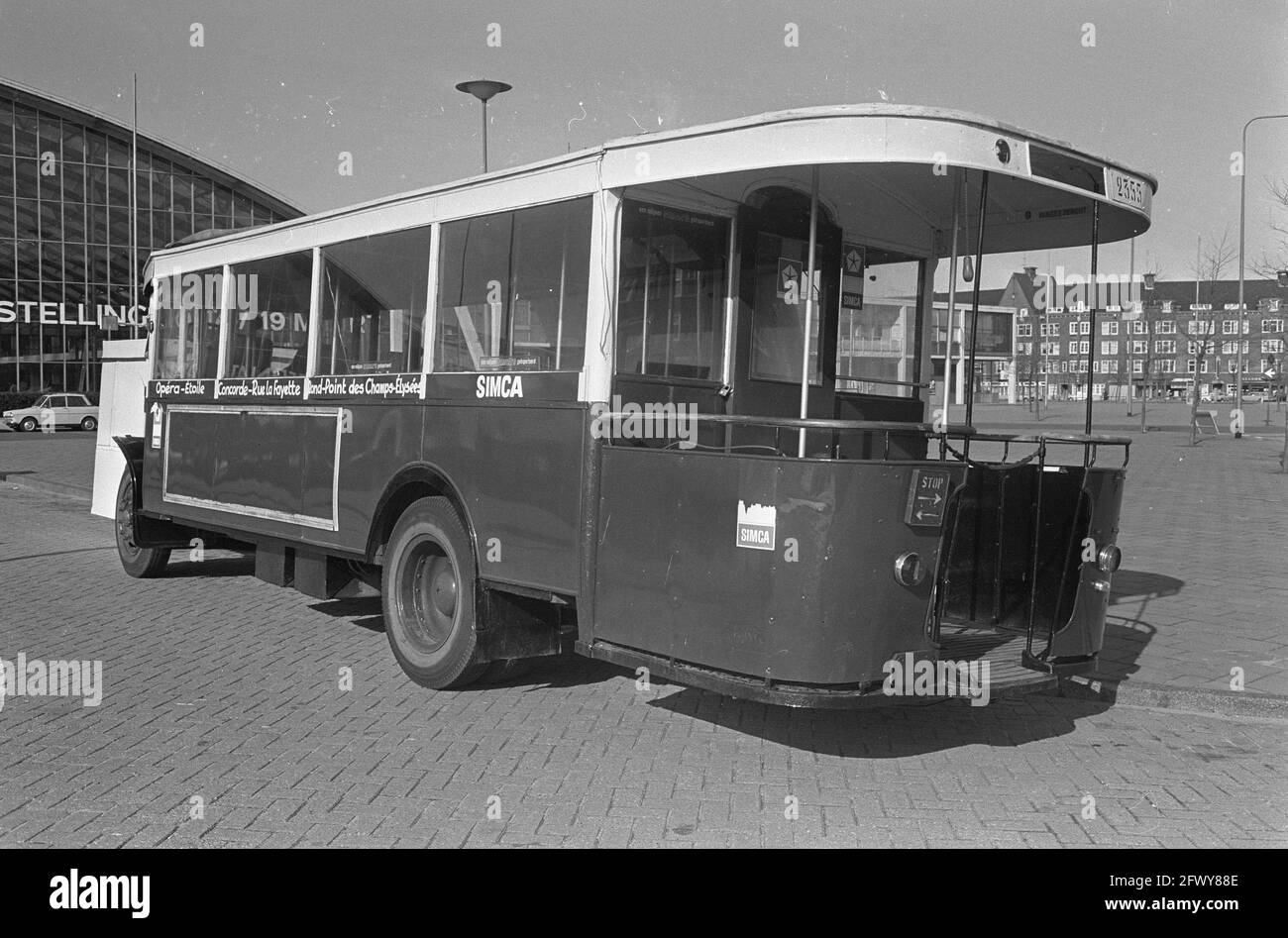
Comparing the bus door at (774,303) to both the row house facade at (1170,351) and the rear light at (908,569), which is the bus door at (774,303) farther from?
the row house facade at (1170,351)

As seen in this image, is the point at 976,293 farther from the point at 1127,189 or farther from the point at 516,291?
the point at 516,291

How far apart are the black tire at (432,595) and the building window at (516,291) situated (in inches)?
36.0

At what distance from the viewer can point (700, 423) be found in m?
6.15

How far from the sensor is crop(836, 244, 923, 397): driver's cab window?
7098 millimetres

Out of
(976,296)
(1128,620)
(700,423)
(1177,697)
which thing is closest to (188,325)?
(700,423)

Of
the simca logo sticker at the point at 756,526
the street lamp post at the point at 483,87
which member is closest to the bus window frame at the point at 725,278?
the simca logo sticker at the point at 756,526

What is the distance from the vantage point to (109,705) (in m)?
6.33

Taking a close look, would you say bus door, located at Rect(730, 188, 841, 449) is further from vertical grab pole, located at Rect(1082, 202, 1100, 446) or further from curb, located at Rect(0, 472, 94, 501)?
curb, located at Rect(0, 472, 94, 501)

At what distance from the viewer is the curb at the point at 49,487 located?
1911 cm

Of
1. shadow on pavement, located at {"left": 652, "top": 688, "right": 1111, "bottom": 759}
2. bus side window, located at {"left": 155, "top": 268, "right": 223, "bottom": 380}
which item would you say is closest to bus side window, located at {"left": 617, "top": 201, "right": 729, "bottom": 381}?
shadow on pavement, located at {"left": 652, "top": 688, "right": 1111, "bottom": 759}

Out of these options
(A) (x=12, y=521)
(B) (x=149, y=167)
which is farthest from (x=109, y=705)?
(B) (x=149, y=167)

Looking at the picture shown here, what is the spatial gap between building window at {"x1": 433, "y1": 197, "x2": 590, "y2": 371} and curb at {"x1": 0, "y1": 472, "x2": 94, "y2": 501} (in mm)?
13283
